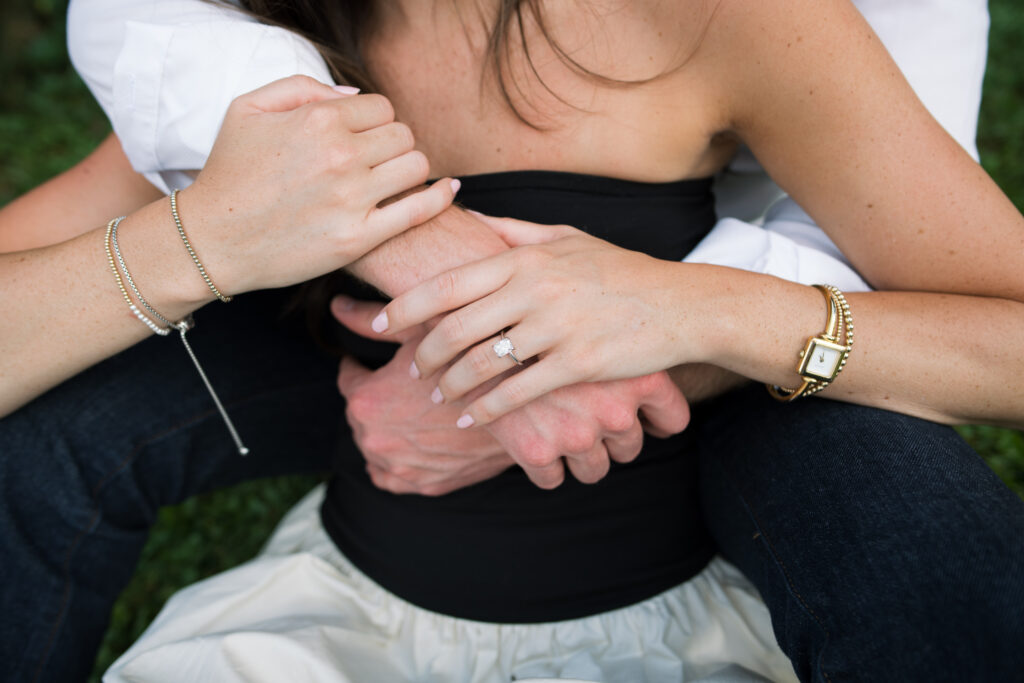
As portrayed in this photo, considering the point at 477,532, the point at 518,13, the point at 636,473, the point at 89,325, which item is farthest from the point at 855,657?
the point at 89,325

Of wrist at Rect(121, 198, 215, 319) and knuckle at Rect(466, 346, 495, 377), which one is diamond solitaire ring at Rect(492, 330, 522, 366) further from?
wrist at Rect(121, 198, 215, 319)

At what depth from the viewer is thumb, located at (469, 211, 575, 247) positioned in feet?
4.04

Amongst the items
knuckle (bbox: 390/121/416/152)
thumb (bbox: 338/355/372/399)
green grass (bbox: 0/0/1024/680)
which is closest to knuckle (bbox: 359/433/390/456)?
thumb (bbox: 338/355/372/399)

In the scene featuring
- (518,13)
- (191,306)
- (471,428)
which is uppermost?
(518,13)

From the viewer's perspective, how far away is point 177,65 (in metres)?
1.20

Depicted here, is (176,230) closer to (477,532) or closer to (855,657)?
(477,532)

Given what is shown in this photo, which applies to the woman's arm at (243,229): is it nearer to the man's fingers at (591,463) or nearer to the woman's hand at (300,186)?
the woman's hand at (300,186)

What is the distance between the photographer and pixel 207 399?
1591 mm

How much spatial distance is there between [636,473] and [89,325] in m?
1.04

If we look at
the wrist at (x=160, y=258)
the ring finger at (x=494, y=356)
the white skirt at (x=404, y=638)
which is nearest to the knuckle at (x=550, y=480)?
the ring finger at (x=494, y=356)

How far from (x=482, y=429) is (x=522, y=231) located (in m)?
0.37

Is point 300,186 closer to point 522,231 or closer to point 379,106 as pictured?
point 379,106

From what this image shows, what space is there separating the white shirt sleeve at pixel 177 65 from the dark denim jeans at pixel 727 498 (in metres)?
0.49

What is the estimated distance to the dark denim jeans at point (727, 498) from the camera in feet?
3.23
